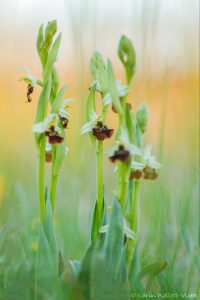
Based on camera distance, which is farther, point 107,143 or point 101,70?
point 107,143

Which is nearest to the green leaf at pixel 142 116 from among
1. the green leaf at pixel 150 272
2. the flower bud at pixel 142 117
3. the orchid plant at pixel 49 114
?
the flower bud at pixel 142 117

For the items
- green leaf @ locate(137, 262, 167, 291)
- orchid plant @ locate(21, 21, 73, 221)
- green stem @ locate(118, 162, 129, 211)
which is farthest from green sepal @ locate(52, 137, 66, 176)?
green leaf @ locate(137, 262, 167, 291)

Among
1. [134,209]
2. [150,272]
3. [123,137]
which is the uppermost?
[123,137]

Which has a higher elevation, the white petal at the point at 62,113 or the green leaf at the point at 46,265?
the white petal at the point at 62,113

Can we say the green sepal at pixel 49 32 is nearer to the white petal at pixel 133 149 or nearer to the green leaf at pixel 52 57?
the green leaf at pixel 52 57

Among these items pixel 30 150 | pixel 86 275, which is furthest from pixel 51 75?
pixel 30 150

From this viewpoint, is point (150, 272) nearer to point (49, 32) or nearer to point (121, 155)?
point (121, 155)

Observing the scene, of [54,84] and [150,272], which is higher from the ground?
[54,84]

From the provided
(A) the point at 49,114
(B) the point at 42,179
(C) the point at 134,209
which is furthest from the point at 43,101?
(C) the point at 134,209
